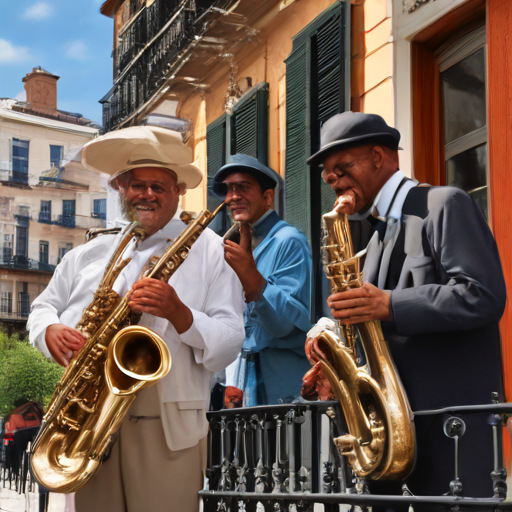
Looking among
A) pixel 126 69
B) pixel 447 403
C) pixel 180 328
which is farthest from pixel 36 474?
pixel 126 69

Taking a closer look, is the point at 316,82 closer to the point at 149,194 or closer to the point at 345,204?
the point at 149,194

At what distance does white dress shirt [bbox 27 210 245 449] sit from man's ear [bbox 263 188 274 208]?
0.79 m

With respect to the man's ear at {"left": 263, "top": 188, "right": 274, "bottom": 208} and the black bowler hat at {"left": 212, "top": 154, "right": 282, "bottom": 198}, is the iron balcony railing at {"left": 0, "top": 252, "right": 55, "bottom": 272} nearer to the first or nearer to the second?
the black bowler hat at {"left": 212, "top": 154, "right": 282, "bottom": 198}

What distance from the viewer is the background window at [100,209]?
5491 millimetres

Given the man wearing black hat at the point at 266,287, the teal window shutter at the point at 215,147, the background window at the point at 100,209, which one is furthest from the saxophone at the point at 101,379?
the background window at the point at 100,209

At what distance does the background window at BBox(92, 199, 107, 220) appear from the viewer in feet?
18.0

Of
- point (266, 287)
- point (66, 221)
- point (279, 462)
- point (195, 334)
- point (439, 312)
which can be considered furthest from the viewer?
point (66, 221)

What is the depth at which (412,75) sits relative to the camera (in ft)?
13.7

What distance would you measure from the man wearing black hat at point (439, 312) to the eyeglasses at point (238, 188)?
1478 mm

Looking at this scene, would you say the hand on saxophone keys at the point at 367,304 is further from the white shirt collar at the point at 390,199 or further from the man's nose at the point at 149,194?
the man's nose at the point at 149,194

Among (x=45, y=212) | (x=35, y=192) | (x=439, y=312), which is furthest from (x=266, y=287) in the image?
(x=35, y=192)

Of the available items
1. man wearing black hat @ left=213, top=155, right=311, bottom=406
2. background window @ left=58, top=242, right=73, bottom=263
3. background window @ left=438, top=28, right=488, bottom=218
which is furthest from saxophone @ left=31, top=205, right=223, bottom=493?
background window @ left=58, top=242, right=73, bottom=263

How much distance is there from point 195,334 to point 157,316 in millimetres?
171

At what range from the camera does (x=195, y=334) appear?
10.6 feet
